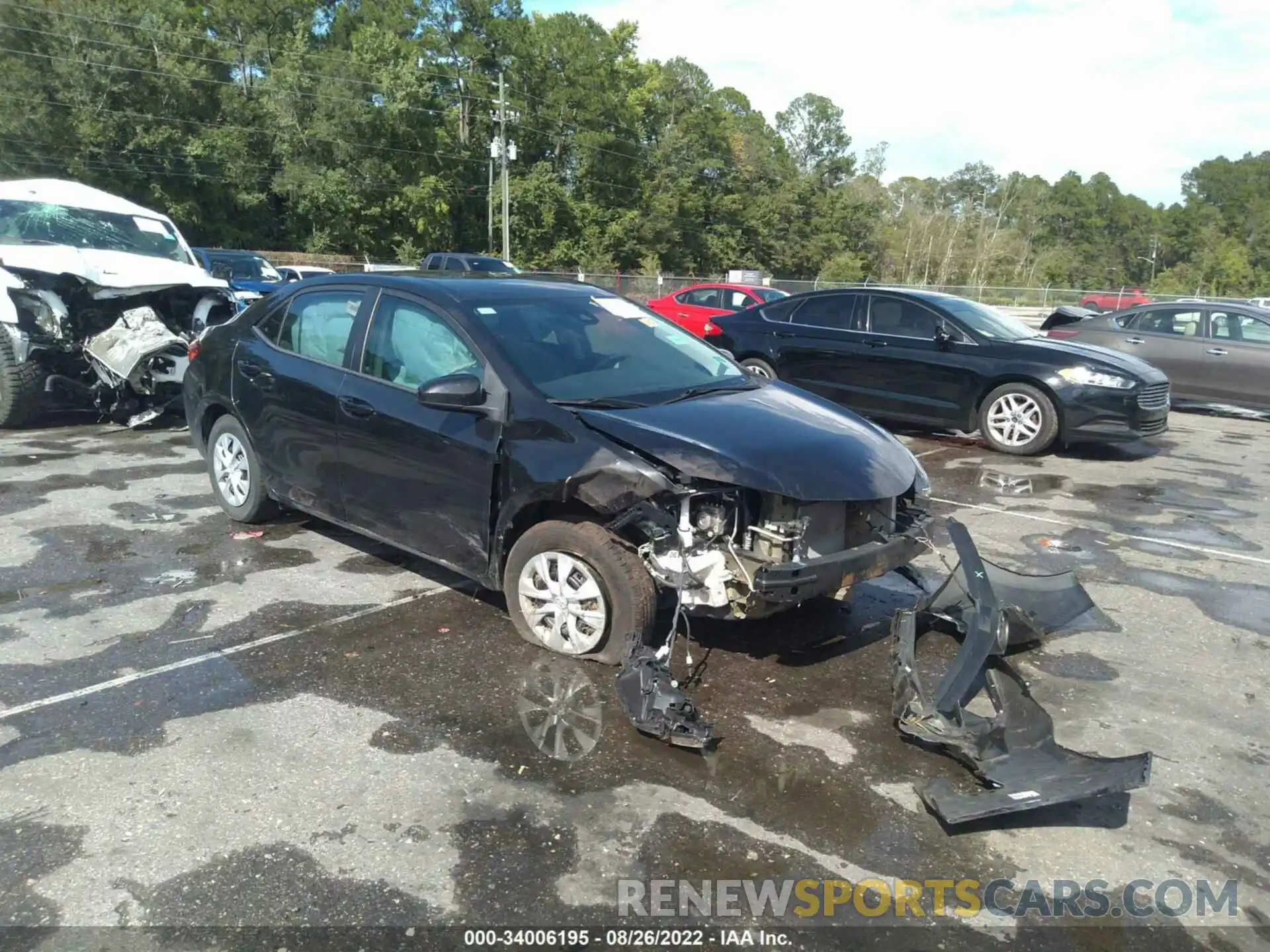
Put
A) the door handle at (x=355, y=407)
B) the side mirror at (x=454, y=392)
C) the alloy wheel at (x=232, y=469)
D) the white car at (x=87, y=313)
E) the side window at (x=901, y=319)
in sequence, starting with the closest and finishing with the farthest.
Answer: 1. the side mirror at (x=454, y=392)
2. the door handle at (x=355, y=407)
3. the alloy wheel at (x=232, y=469)
4. the white car at (x=87, y=313)
5. the side window at (x=901, y=319)

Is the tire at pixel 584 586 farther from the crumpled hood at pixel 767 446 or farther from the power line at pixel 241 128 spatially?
the power line at pixel 241 128

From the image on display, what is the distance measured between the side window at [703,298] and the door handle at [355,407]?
15.5m

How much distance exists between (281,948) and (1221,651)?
4.53 meters

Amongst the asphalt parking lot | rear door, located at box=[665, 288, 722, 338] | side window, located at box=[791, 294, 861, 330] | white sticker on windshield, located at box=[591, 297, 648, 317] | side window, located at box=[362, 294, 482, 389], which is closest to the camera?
the asphalt parking lot

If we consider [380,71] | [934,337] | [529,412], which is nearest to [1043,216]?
[380,71]

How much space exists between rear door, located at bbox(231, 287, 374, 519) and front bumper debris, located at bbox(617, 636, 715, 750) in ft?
7.70

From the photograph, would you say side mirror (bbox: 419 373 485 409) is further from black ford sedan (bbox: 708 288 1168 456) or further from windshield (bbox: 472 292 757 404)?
black ford sedan (bbox: 708 288 1168 456)

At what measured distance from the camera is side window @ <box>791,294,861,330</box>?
34.0 feet

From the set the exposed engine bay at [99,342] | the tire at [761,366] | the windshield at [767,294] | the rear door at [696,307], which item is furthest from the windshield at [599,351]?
the windshield at [767,294]

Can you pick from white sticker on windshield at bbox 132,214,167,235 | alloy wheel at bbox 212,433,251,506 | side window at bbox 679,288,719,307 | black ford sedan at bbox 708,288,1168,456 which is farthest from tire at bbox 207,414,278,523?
side window at bbox 679,288,719,307

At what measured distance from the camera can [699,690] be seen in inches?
163

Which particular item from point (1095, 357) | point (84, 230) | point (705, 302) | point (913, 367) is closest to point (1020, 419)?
point (1095, 357)

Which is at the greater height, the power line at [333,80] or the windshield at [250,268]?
the power line at [333,80]

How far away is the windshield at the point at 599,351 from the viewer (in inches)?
181
